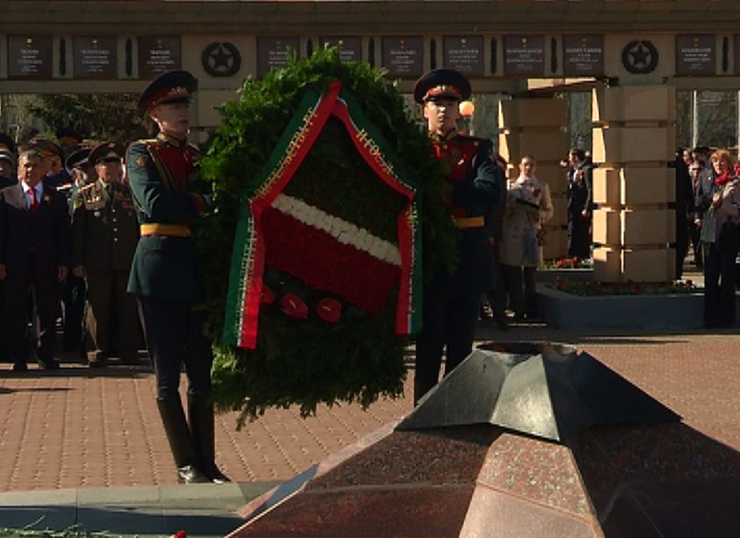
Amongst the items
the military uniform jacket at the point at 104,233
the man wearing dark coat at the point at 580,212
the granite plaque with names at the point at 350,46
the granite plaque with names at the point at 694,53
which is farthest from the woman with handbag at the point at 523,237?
the man wearing dark coat at the point at 580,212

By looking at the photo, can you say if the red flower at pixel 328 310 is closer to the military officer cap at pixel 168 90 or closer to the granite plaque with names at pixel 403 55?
the military officer cap at pixel 168 90

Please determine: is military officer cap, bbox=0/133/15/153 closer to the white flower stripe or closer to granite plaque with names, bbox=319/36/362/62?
granite plaque with names, bbox=319/36/362/62

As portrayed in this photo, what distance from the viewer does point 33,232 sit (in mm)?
13961

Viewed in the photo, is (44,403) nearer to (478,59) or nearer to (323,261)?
(323,261)

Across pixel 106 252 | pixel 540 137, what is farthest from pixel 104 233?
pixel 540 137

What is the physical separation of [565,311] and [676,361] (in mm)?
2513

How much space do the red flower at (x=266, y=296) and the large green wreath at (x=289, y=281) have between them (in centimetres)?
5

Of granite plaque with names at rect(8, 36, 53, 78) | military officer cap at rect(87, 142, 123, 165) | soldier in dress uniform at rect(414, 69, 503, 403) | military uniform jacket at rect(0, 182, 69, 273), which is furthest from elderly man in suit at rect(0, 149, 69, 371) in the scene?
soldier in dress uniform at rect(414, 69, 503, 403)

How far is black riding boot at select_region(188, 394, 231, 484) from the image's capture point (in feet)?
26.2

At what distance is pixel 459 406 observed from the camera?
5.69m

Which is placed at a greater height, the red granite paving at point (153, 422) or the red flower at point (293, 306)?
the red flower at point (293, 306)

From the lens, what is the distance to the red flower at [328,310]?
7.64 meters

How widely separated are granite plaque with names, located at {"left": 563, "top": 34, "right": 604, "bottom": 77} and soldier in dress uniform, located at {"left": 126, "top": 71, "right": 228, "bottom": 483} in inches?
352

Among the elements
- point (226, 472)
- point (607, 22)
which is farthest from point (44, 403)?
point (607, 22)
